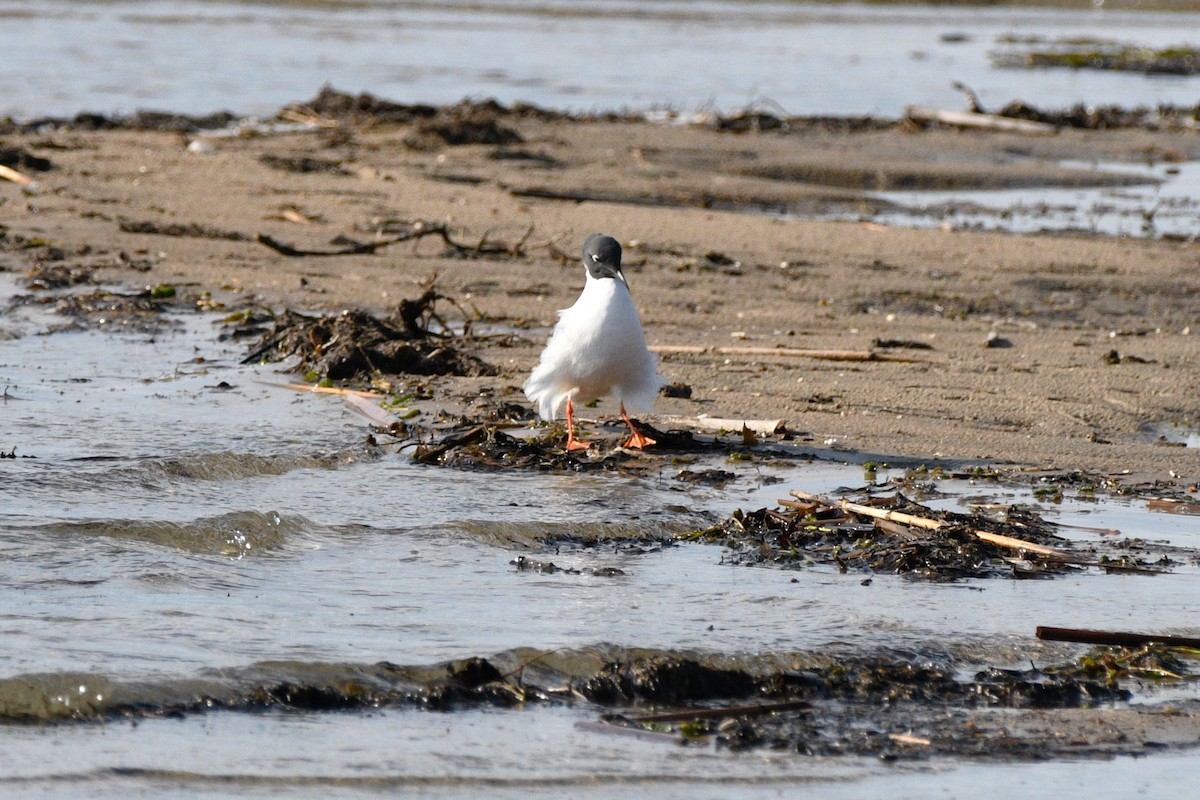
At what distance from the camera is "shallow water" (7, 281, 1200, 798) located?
3.55 metres

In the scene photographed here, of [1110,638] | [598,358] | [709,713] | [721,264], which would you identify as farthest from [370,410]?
[721,264]

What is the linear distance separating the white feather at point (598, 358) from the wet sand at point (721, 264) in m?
0.60

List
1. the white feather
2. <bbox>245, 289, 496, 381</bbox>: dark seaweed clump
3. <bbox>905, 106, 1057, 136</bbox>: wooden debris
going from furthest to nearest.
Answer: <bbox>905, 106, 1057, 136</bbox>: wooden debris < <bbox>245, 289, 496, 381</bbox>: dark seaweed clump < the white feather

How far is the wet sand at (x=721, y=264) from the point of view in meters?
6.93

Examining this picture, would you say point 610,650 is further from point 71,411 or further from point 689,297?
point 689,297

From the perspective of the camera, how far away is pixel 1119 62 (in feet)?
98.1

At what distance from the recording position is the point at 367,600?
4.48 m

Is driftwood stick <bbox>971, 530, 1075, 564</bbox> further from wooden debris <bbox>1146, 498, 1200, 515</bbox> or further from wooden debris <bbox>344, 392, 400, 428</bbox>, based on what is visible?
wooden debris <bbox>344, 392, 400, 428</bbox>

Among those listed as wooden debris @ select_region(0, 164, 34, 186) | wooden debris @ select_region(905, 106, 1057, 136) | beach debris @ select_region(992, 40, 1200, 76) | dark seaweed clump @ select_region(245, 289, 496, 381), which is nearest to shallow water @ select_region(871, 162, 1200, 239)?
wooden debris @ select_region(905, 106, 1057, 136)

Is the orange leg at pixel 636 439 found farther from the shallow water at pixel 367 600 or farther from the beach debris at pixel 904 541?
the beach debris at pixel 904 541

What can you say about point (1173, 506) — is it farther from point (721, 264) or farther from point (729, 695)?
point (721, 264)

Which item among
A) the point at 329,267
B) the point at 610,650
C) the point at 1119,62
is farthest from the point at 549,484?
the point at 1119,62

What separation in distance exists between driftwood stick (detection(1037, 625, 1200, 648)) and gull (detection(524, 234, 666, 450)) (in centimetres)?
231

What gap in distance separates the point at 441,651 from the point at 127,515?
1521 mm
